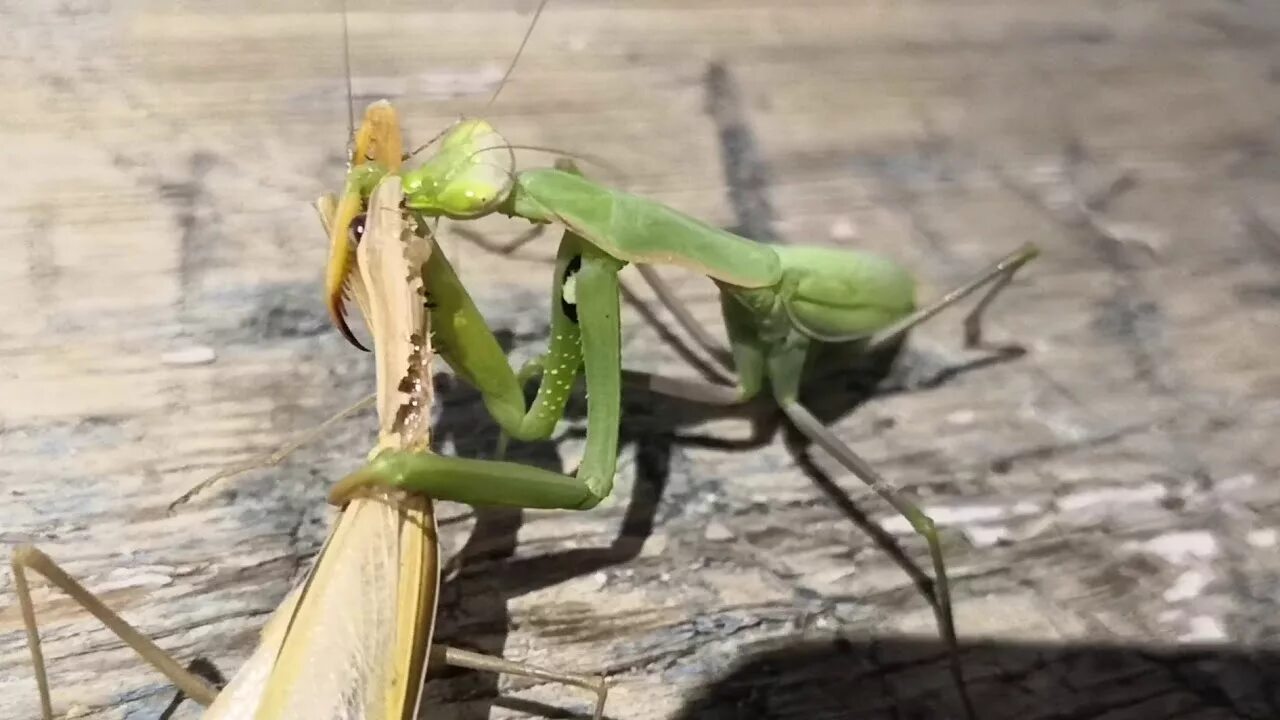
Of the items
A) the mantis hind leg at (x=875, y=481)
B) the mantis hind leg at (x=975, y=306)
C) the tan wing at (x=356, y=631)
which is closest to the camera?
the tan wing at (x=356, y=631)

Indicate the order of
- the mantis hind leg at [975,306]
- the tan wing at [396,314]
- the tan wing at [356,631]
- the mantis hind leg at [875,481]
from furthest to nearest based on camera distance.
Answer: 1. the mantis hind leg at [975,306]
2. the mantis hind leg at [875,481]
3. the tan wing at [396,314]
4. the tan wing at [356,631]

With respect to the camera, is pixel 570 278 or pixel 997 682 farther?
pixel 997 682

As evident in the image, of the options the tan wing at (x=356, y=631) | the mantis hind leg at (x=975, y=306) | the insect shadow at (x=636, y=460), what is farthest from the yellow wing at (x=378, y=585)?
the mantis hind leg at (x=975, y=306)

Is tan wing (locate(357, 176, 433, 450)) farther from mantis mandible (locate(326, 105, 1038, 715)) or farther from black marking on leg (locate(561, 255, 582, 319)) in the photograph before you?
black marking on leg (locate(561, 255, 582, 319))

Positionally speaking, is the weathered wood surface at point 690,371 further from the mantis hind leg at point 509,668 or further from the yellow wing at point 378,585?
the yellow wing at point 378,585

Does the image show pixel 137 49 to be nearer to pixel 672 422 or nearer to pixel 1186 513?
pixel 672 422

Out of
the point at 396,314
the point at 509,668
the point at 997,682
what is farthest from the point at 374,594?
the point at 997,682

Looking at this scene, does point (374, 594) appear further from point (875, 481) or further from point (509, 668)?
point (875, 481)
